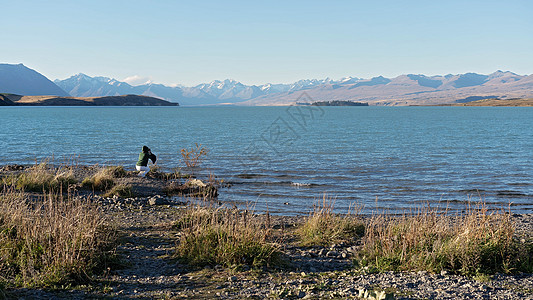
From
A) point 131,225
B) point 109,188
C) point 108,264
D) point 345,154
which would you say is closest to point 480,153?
point 345,154

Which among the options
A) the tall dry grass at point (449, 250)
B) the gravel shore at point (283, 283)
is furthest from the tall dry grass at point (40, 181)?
the tall dry grass at point (449, 250)

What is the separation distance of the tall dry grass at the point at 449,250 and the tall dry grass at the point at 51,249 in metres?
5.42

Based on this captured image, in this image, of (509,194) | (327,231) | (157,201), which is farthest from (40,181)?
(509,194)

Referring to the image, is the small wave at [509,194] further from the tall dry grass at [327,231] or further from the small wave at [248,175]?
the small wave at [248,175]

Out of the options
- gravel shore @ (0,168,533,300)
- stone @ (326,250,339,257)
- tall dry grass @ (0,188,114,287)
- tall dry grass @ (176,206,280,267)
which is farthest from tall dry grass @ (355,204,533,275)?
tall dry grass @ (0,188,114,287)

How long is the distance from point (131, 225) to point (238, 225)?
16.4ft

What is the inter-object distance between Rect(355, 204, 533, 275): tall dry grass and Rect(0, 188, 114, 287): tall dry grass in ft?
17.8

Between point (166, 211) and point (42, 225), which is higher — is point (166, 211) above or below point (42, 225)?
below

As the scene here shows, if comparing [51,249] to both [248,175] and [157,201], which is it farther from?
[248,175]

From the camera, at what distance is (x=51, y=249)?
8078mm

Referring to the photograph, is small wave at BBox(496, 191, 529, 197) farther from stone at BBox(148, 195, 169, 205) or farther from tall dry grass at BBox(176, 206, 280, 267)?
tall dry grass at BBox(176, 206, 280, 267)

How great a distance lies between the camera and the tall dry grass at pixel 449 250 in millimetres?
8484

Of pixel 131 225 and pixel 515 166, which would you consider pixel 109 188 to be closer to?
pixel 131 225

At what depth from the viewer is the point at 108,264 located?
8.65 metres
